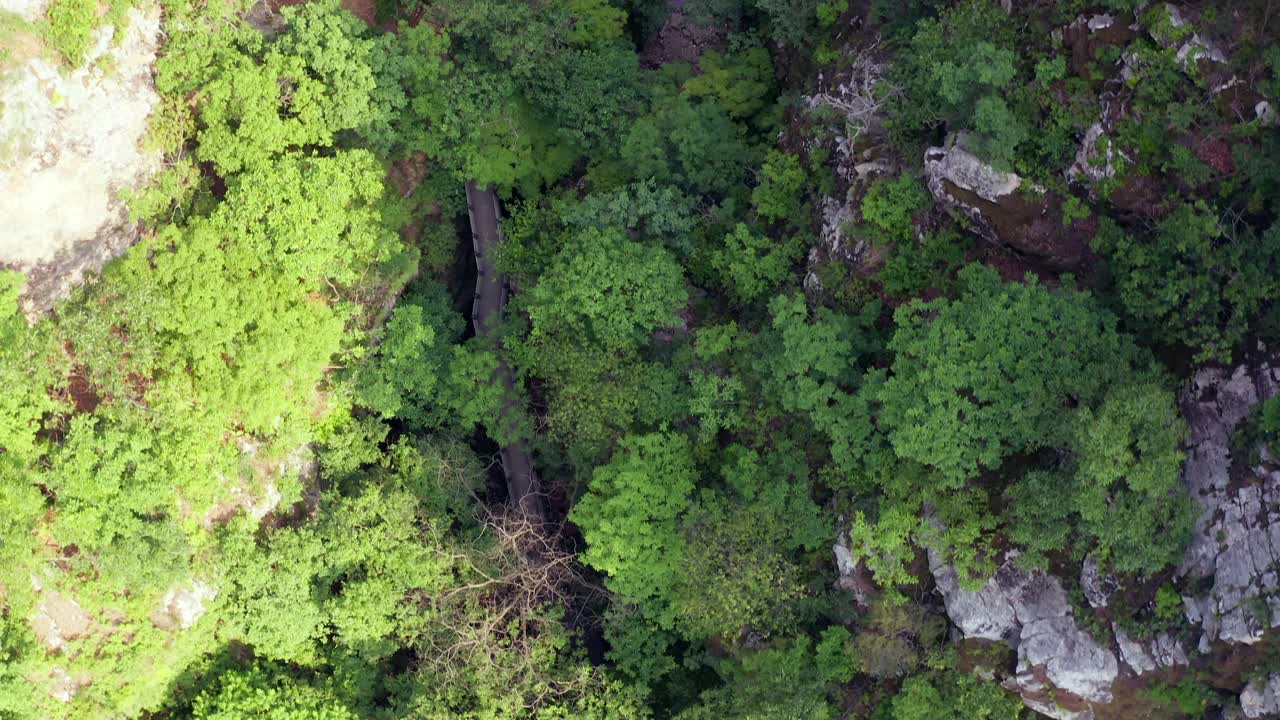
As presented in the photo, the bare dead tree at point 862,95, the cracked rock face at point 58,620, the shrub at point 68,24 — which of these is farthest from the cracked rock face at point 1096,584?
the shrub at point 68,24

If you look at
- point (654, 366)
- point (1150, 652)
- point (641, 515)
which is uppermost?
point (654, 366)

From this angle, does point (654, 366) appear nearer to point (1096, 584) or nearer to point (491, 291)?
point (491, 291)

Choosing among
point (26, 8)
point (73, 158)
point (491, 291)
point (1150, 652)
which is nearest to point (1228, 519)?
point (1150, 652)

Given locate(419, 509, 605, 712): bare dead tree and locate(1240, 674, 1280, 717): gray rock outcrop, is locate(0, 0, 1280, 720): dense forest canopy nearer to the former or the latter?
locate(419, 509, 605, 712): bare dead tree

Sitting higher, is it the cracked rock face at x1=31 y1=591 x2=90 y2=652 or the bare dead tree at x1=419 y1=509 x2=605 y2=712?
the cracked rock face at x1=31 y1=591 x2=90 y2=652

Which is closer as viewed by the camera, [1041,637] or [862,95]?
[1041,637]

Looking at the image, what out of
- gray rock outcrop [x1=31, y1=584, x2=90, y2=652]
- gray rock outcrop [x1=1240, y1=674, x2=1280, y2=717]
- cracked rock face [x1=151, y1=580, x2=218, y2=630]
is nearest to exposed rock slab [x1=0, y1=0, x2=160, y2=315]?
gray rock outcrop [x1=31, y1=584, x2=90, y2=652]

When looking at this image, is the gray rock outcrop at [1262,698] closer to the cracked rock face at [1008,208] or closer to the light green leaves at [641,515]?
the cracked rock face at [1008,208]
